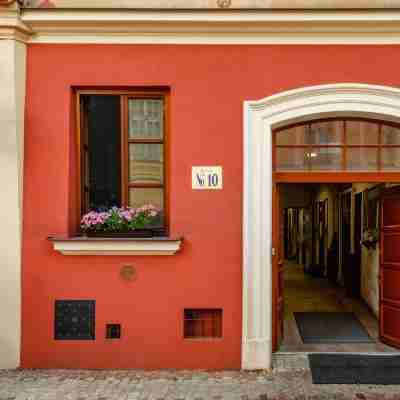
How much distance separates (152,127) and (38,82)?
1.43 meters

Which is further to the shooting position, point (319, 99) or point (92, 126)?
point (92, 126)

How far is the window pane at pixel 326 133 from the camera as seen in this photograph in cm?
561

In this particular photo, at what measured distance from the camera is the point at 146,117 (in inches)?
221

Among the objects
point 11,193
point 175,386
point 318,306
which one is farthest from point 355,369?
point 11,193

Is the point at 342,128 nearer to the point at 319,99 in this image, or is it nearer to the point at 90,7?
the point at 319,99

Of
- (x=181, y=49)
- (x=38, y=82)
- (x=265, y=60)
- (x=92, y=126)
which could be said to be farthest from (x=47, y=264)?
(x=265, y=60)

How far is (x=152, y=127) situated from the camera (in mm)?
5629

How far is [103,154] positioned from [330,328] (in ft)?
14.5

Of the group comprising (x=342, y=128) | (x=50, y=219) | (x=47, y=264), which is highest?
(x=342, y=128)

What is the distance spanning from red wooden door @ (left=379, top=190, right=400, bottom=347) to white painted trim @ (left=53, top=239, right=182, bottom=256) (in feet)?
9.53

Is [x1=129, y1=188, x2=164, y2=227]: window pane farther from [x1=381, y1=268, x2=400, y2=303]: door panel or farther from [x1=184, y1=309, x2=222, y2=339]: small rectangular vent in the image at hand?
[x1=381, y1=268, x2=400, y2=303]: door panel

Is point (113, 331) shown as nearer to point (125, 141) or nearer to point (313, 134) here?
point (125, 141)

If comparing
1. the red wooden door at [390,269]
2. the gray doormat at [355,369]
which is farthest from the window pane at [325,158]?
the gray doormat at [355,369]

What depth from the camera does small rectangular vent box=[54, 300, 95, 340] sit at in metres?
5.36
